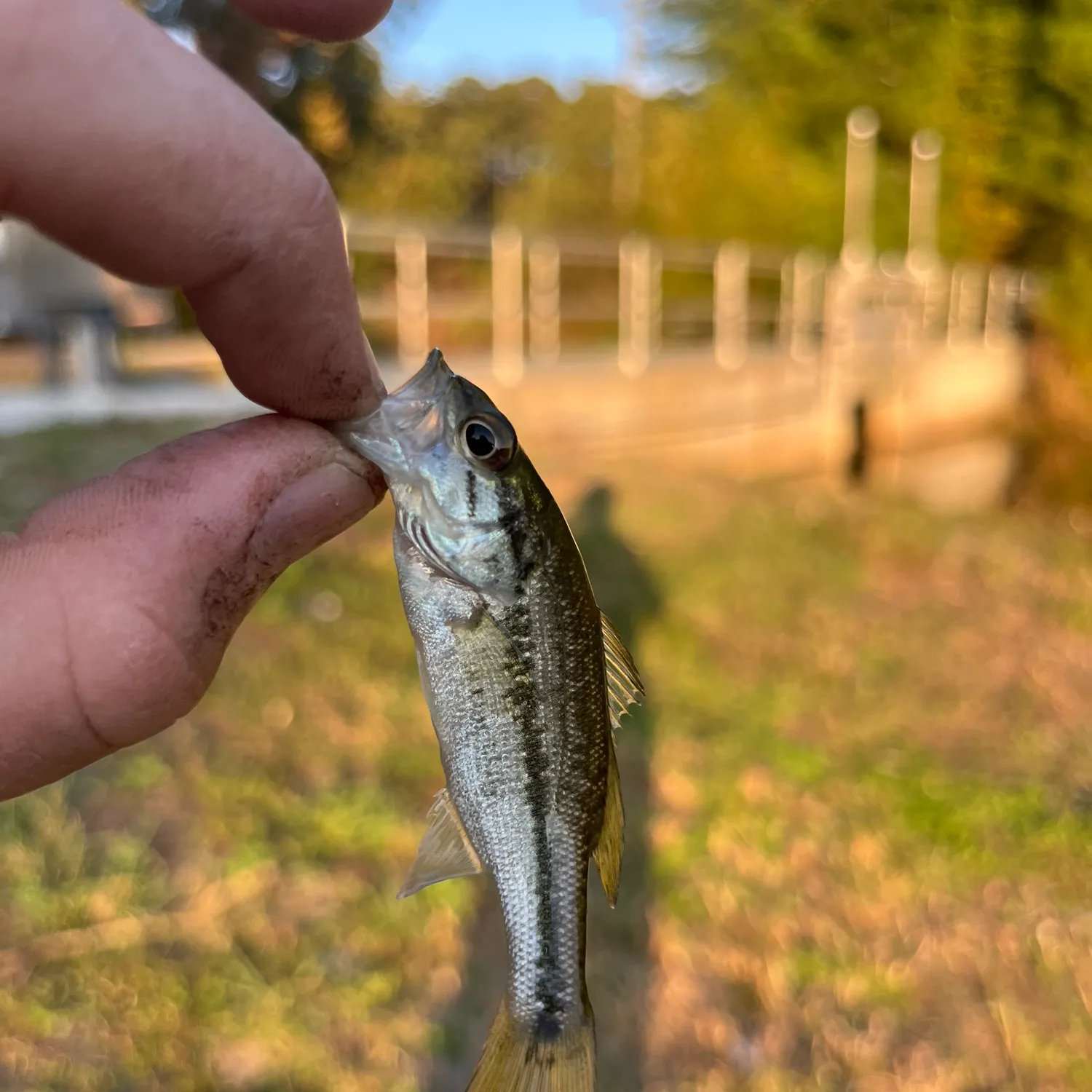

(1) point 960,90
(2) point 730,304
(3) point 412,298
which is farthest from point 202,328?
(1) point 960,90

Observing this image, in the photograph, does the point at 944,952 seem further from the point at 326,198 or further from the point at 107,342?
the point at 107,342

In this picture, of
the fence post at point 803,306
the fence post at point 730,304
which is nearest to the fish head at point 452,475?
the fence post at point 730,304

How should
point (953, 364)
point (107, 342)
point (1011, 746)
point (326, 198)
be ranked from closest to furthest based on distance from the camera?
1. point (326, 198)
2. point (1011, 746)
3. point (107, 342)
4. point (953, 364)

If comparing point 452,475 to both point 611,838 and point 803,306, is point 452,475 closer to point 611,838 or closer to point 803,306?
point 611,838

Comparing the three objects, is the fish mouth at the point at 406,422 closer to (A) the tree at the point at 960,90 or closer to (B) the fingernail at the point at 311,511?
(B) the fingernail at the point at 311,511

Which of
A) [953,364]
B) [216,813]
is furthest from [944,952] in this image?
[953,364]
